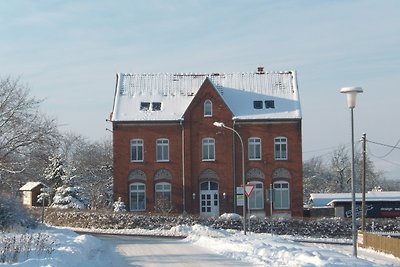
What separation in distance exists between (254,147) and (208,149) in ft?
13.1

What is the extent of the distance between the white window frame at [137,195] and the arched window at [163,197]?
3.62 ft

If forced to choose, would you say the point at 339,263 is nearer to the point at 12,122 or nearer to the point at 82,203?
the point at 12,122

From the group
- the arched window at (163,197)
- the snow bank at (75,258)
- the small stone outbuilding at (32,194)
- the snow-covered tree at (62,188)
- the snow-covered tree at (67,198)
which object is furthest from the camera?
the small stone outbuilding at (32,194)

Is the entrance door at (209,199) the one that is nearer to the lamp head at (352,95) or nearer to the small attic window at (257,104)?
the small attic window at (257,104)

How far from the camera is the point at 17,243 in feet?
68.5

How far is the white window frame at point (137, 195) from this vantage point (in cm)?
6056

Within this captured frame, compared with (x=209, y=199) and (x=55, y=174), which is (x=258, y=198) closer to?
(x=209, y=199)

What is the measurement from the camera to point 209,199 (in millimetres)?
60844

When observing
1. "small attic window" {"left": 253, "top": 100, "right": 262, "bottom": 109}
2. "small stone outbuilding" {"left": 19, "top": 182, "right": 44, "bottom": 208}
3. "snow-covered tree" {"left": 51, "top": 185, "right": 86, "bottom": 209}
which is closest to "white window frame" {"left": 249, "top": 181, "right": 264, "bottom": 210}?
"small attic window" {"left": 253, "top": 100, "right": 262, "bottom": 109}

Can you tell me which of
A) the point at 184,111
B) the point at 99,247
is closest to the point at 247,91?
the point at 184,111

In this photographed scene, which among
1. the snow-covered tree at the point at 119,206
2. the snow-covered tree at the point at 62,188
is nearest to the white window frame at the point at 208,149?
the snow-covered tree at the point at 119,206

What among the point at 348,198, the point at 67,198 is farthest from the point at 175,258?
the point at 348,198

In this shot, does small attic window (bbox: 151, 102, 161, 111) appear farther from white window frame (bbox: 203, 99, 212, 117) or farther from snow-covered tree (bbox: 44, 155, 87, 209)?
snow-covered tree (bbox: 44, 155, 87, 209)

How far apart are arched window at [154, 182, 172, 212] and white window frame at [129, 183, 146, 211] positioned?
1.10 metres
